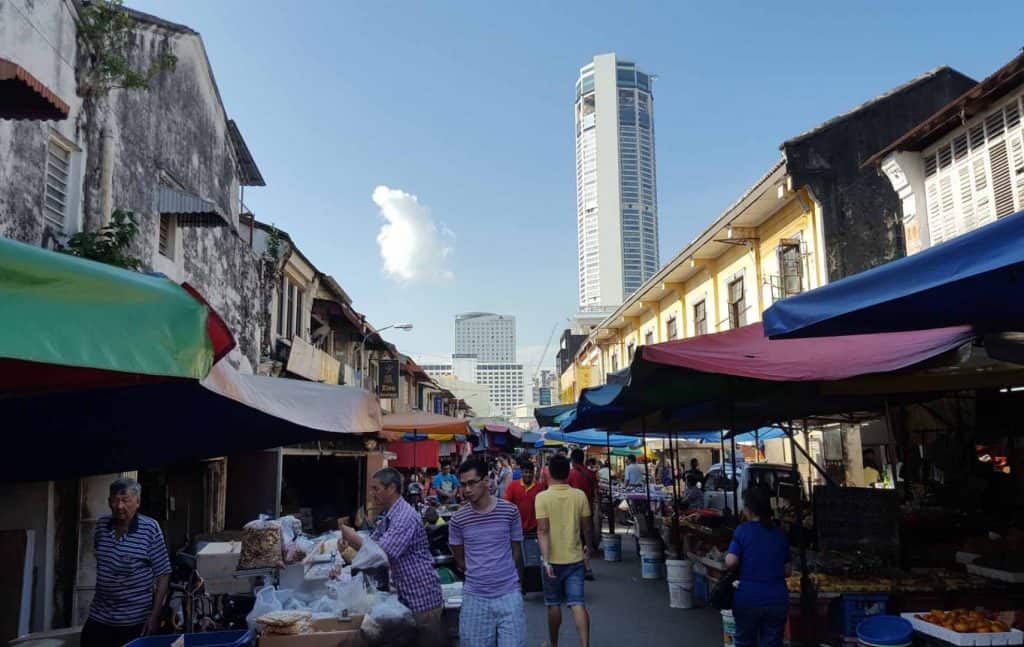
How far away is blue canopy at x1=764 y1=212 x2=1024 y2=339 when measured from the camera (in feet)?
11.2

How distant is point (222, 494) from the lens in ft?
45.0

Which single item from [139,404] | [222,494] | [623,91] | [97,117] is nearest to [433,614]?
[139,404]

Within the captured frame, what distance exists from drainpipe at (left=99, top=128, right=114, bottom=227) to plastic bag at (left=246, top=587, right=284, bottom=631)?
588cm

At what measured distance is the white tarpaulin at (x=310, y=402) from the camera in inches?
195

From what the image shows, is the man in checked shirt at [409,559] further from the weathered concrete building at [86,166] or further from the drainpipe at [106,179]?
the drainpipe at [106,179]

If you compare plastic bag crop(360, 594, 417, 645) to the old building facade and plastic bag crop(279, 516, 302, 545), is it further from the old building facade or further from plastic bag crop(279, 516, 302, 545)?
the old building facade

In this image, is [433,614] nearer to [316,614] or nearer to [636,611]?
[316,614]

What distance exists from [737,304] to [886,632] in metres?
17.1

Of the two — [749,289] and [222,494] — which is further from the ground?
[749,289]

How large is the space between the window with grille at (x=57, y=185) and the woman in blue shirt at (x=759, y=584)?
7.63 m

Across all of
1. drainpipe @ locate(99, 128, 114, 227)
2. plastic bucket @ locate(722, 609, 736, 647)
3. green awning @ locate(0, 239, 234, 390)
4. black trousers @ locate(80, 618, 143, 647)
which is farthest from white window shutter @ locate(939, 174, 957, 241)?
green awning @ locate(0, 239, 234, 390)

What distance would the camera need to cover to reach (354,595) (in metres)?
5.41

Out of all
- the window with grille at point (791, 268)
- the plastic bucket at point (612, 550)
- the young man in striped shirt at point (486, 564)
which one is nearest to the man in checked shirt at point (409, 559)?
the young man in striped shirt at point (486, 564)

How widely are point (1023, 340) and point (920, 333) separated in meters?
1.06
